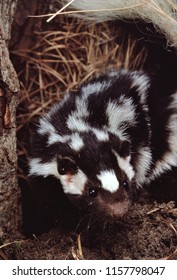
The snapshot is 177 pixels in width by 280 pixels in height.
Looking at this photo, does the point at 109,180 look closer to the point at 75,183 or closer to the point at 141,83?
the point at 75,183

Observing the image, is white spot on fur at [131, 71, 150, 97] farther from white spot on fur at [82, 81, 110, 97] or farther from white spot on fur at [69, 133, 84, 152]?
white spot on fur at [69, 133, 84, 152]

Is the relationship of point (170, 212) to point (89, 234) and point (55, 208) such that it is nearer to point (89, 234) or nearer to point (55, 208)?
point (89, 234)

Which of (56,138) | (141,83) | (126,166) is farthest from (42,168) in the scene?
(141,83)

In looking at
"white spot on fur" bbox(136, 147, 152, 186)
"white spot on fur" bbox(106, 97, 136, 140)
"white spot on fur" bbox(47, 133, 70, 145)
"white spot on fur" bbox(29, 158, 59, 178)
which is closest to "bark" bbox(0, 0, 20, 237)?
"white spot on fur" bbox(29, 158, 59, 178)

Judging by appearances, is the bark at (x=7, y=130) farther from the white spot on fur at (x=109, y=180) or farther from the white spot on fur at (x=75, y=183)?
the white spot on fur at (x=109, y=180)

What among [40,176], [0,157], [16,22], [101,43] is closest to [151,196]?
[40,176]
